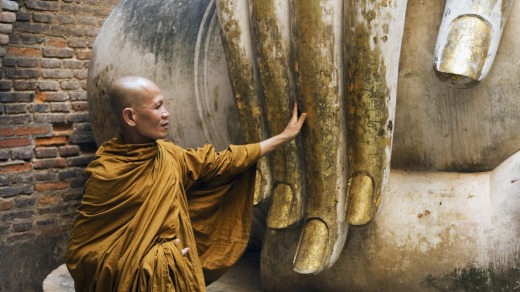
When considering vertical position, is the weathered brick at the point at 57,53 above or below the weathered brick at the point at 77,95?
above

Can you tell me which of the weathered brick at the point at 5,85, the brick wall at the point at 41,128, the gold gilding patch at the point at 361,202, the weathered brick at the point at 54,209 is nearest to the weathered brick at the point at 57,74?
the brick wall at the point at 41,128

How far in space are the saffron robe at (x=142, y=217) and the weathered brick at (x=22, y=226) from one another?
1925 millimetres

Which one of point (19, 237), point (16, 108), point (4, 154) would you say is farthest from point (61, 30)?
point (19, 237)

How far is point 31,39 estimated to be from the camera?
4.54 m

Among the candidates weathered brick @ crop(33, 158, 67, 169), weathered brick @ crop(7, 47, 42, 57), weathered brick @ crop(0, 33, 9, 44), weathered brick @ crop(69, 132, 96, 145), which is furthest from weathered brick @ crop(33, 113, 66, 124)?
weathered brick @ crop(0, 33, 9, 44)

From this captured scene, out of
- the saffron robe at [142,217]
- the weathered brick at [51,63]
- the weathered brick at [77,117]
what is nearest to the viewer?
the saffron robe at [142,217]

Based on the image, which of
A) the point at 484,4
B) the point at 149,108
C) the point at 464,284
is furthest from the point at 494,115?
the point at 149,108

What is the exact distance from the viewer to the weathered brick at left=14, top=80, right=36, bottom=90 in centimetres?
448

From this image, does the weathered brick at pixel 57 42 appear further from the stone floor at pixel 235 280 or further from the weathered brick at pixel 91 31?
the stone floor at pixel 235 280

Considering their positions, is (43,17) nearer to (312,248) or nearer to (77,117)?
(77,117)

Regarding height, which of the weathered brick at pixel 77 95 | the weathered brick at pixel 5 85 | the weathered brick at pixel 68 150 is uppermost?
the weathered brick at pixel 5 85

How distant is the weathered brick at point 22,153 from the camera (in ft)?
14.5

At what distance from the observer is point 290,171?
9.48 feet

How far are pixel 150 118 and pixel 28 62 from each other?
2198 mm
